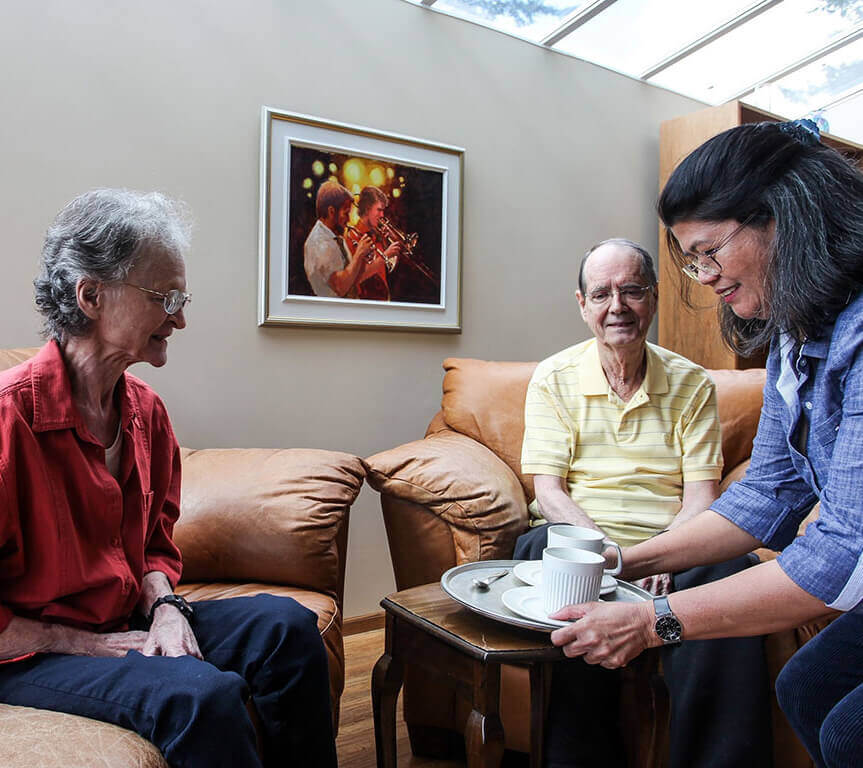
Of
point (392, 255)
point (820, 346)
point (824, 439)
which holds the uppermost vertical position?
point (392, 255)

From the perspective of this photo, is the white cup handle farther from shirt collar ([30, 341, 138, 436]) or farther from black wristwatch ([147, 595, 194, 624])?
shirt collar ([30, 341, 138, 436])

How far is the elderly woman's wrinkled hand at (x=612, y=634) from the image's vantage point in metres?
1.10

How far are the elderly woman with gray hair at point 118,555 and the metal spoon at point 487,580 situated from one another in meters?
0.32

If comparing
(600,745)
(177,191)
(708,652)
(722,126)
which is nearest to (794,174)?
(708,652)

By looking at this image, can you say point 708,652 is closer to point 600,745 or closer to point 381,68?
point 600,745

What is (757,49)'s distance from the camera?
135 inches

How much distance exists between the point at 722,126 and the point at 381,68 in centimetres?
156

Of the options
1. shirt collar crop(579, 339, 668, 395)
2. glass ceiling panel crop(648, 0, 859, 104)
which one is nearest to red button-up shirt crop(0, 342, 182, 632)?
shirt collar crop(579, 339, 668, 395)

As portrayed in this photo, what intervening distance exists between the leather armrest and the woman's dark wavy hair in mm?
861

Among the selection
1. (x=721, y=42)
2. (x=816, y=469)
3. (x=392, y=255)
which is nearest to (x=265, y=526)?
(x=816, y=469)

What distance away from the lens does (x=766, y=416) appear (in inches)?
55.0

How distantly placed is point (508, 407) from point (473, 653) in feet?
4.22

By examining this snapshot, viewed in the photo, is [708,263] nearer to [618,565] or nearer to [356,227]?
[618,565]

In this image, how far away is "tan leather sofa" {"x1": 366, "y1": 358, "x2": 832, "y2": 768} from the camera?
1560 mm
